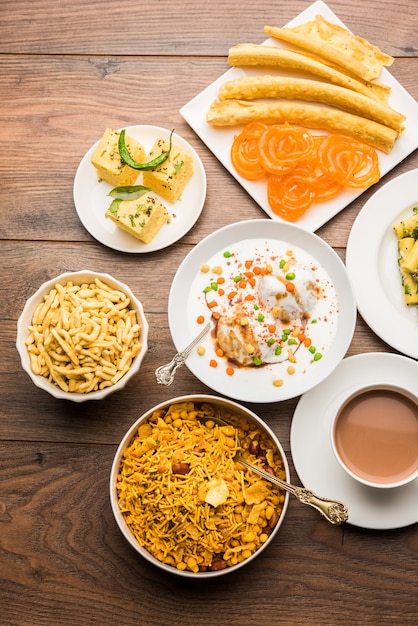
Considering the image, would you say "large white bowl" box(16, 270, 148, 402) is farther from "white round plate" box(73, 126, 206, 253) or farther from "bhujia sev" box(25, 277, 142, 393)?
"white round plate" box(73, 126, 206, 253)

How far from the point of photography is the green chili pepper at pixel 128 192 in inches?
107

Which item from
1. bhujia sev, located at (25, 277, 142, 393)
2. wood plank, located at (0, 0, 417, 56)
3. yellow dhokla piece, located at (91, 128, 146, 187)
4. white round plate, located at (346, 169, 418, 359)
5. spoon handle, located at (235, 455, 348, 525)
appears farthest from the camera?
wood plank, located at (0, 0, 417, 56)

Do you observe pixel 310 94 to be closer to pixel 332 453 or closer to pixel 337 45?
pixel 337 45

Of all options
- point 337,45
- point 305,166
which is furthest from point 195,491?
point 337,45

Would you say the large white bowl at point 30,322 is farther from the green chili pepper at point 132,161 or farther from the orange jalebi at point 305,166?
the orange jalebi at point 305,166

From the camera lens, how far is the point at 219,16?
2.87 meters

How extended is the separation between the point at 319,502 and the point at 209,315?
31.2 inches

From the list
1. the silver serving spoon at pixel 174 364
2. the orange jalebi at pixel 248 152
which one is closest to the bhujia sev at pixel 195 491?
the silver serving spoon at pixel 174 364

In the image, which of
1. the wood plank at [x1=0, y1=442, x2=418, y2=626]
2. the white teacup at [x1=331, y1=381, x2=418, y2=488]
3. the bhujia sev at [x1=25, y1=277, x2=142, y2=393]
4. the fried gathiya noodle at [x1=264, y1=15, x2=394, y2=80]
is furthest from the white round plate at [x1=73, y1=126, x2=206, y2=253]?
the white teacup at [x1=331, y1=381, x2=418, y2=488]

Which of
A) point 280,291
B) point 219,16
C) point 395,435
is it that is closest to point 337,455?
point 395,435

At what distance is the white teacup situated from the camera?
2.39 m

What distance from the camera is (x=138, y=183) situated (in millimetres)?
2812

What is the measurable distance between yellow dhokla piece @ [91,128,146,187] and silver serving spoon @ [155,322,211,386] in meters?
0.70

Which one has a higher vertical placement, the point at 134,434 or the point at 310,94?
the point at 310,94
